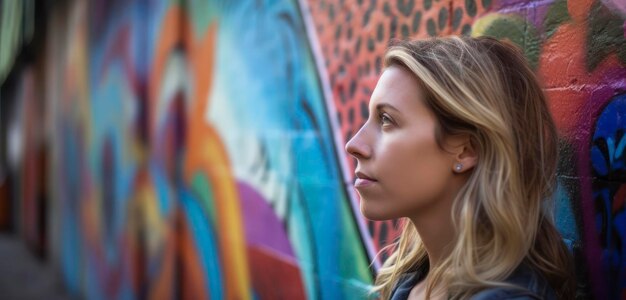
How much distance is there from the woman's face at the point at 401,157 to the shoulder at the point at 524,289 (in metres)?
0.26

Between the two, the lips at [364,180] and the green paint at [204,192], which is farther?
the green paint at [204,192]

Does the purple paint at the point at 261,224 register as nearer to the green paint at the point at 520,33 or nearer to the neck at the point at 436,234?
the green paint at the point at 520,33

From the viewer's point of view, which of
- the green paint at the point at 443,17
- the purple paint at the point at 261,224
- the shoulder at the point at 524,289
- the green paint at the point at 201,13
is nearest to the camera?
the shoulder at the point at 524,289

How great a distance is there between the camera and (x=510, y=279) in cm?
149

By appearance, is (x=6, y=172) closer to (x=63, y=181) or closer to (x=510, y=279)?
(x=63, y=181)

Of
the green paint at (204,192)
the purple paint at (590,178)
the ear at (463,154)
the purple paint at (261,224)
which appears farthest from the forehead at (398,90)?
the green paint at (204,192)

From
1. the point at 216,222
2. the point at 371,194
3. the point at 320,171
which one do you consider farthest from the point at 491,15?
the point at 216,222

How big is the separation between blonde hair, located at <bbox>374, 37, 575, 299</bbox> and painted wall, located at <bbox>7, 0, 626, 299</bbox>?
0.30 m

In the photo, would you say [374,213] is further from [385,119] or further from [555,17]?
[555,17]

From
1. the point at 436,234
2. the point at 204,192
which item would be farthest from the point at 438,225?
the point at 204,192

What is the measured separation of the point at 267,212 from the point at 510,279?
7.99ft

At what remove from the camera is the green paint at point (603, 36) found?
1805 mm

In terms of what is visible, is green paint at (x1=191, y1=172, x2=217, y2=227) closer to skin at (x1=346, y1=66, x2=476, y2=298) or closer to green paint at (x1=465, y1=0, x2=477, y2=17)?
green paint at (x1=465, y1=0, x2=477, y2=17)

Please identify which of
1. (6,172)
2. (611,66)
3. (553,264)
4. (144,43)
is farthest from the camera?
(6,172)
